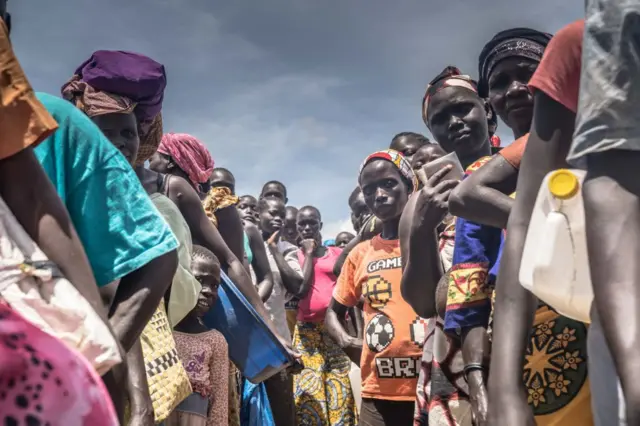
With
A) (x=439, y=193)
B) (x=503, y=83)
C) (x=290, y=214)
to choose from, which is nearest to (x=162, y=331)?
(x=439, y=193)

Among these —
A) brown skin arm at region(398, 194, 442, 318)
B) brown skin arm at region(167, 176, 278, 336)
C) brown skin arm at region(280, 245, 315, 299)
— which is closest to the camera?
brown skin arm at region(398, 194, 442, 318)

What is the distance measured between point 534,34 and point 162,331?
169cm

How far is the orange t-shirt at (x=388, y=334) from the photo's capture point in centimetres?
376

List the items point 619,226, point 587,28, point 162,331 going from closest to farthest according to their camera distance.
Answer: point 619,226, point 587,28, point 162,331

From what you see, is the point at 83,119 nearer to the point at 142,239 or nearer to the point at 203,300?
the point at 142,239

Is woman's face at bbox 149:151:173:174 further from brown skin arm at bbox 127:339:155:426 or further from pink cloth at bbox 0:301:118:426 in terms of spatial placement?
pink cloth at bbox 0:301:118:426

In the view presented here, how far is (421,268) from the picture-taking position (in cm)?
298

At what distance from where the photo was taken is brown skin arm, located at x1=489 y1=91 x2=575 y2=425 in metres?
1.42

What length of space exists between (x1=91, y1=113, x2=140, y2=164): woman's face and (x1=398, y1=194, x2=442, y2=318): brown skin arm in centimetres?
123

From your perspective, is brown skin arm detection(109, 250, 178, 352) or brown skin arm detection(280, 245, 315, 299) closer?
brown skin arm detection(109, 250, 178, 352)

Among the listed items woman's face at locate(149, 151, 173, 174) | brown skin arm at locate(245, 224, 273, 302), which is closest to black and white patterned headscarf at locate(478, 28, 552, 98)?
woman's face at locate(149, 151, 173, 174)

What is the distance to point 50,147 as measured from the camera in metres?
1.72

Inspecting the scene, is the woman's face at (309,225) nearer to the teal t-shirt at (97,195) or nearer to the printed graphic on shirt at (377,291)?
the printed graphic on shirt at (377,291)

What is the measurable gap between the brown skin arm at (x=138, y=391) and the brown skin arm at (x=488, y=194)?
3.51 feet
